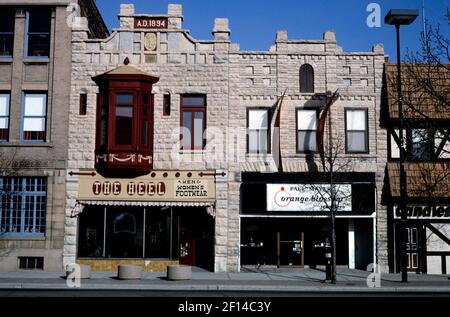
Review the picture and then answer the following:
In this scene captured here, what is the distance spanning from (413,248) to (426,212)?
5.87ft

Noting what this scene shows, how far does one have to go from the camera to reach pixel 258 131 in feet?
83.3

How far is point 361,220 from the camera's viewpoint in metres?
25.9

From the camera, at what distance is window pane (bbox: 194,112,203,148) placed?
2522cm

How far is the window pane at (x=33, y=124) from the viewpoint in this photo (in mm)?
25203

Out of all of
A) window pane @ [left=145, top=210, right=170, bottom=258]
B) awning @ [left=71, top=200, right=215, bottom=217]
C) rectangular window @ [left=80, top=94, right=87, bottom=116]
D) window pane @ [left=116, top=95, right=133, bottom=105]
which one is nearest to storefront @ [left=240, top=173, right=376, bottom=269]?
awning @ [left=71, top=200, right=215, bottom=217]

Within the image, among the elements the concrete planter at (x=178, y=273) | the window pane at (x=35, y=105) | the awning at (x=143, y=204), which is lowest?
the concrete planter at (x=178, y=273)

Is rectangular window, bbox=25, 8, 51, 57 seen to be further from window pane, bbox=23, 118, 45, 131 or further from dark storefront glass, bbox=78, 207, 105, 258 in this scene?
dark storefront glass, bbox=78, 207, 105, 258

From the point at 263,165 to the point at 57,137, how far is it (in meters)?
9.52

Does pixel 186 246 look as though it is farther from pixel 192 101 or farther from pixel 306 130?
pixel 306 130

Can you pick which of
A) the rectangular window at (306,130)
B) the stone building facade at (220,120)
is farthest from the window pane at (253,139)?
the rectangular window at (306,130)

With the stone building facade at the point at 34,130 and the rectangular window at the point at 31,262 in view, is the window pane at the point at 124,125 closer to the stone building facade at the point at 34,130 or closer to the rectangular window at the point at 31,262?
the stone building facade at the point at 34,130

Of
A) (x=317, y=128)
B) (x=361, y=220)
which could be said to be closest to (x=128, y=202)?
(x=317, y=128)

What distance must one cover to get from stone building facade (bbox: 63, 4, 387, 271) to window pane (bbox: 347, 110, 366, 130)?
5.8 inches

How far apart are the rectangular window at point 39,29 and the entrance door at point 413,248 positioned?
1896 cm
